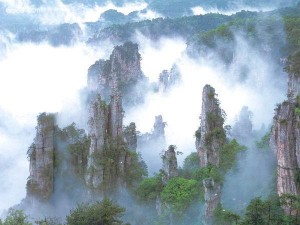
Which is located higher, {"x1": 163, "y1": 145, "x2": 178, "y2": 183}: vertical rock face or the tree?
{"x1": 163, "y1": 145, "x2": 178, "y2": 183}: vertical rock face

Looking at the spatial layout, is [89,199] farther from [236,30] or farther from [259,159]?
[236,30]

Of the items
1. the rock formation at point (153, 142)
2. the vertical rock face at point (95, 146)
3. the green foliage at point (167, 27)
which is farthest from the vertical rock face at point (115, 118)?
the green foliage at point (167, 27)

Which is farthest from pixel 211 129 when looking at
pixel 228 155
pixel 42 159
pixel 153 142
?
pixel 153 142

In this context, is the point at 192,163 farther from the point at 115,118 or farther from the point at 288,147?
the point at 288,147

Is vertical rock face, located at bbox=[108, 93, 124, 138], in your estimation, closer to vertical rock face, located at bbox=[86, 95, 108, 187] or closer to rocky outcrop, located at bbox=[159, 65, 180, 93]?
vertical rock face, located at bbox=[86, 95, 108, 187]

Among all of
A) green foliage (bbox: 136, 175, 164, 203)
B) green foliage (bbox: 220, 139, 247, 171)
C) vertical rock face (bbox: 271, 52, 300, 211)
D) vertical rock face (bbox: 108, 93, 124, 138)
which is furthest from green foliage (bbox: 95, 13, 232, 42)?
vertical rock face (bbox: 271, 52, 300, 211)

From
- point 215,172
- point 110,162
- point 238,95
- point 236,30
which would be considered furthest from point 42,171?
point 236,30
